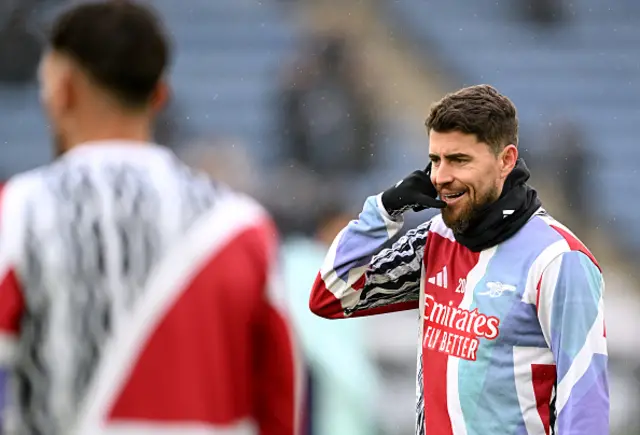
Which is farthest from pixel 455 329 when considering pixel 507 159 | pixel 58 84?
pixel 58 84

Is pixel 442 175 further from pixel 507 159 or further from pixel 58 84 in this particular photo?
pixel 58 84

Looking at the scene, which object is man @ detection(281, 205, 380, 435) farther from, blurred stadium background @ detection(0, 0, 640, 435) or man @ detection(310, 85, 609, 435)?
man @ detection(310, 85, 609, 435)

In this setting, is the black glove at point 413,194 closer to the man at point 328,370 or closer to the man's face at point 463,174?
the man's face at point 463,174

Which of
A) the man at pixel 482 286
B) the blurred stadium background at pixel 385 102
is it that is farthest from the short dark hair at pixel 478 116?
the blurred stadium background at pixel 385 102

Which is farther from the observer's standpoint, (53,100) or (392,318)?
(392,318)

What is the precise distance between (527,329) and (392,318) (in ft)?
18.9

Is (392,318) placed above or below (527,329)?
below

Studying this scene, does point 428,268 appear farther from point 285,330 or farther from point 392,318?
point 392,318

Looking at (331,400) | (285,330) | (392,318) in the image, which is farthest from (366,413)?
(285,330)

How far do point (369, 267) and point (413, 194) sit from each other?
260mm

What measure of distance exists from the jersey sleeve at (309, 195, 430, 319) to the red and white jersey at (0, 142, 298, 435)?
1259 millimetres

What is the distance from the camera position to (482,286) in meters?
3.36

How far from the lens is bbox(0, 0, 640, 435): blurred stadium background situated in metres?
10.2

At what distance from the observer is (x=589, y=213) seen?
38.0 feet
